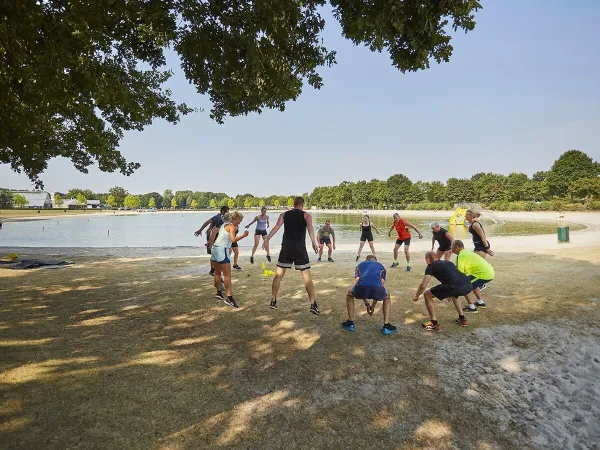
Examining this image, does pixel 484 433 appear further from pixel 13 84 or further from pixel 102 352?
pixel 13 84

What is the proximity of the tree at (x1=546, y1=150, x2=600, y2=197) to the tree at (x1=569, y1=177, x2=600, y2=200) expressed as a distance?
A: 11.8 m

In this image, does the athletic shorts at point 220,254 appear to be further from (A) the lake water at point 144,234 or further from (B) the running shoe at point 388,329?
(A) the lake water at point 144,234

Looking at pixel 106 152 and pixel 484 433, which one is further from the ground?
pixel 106 152

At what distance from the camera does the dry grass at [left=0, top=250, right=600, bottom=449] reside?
3395 mm

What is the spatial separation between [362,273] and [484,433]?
2820 mm

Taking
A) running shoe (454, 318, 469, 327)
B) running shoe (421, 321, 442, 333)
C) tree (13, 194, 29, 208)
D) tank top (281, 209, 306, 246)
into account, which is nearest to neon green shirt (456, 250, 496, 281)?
running shoe (454, 318, 469, 327)

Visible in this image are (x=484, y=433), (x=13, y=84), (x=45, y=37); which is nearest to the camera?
(x=484, y=433)

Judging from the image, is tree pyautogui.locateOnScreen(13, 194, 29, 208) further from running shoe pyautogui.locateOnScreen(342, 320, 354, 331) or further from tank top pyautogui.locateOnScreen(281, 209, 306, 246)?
running shoe pyautogui.locateOnScreen(342, 320, 354, 331)

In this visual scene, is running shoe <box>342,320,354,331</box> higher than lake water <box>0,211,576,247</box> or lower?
higher

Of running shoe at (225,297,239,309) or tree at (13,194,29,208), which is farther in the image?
tree at (13,194,29,208)

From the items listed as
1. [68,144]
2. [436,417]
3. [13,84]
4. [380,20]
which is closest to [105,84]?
[13,84]

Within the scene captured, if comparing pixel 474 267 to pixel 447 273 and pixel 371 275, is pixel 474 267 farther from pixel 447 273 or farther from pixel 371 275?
pixel 371 275

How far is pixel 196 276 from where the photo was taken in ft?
35.0

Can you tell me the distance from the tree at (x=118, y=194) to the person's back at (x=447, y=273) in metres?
209
